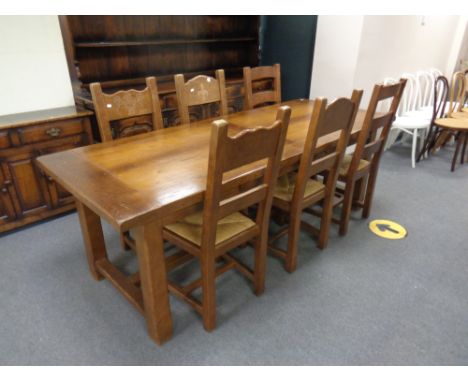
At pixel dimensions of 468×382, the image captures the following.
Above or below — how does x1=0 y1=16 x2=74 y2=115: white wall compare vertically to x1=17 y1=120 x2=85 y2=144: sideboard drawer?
above

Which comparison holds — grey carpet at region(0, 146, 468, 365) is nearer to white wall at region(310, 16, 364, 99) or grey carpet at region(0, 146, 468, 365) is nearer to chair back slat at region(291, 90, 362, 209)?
chair back slat at region(291, 90, 362, 209)

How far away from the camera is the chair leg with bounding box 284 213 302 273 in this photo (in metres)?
1.88

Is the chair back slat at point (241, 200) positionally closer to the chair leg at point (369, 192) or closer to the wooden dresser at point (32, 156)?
the chair leg at point (369, 192)

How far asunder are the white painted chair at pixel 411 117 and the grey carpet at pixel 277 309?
1.38 m

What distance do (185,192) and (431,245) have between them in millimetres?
1840

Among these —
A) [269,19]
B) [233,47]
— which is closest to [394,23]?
[269,19]

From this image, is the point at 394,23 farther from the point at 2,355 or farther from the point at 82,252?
the point at 2,355

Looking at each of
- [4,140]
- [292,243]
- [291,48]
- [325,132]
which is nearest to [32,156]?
[4,140]

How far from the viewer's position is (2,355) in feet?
4.93

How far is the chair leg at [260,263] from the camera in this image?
5.58 feet

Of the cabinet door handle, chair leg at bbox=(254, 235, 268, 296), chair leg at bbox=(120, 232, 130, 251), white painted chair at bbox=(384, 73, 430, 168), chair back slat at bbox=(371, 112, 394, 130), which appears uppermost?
chair back slat at bbox=(371, 112, 394, 130)

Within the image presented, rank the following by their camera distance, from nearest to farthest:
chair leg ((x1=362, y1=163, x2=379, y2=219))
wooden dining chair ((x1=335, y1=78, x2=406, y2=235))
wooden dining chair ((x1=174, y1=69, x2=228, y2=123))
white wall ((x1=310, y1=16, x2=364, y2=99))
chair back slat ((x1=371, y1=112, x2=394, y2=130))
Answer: wooden dining chair ((x1=335, y1=78, x2=406, y2=235))
chair back slat ((x1=371, y1=112, x2=394, y2=130))
wooden dining chair ((x1=174, y1=69, x2=228, y2=123))
chair leg ((x1=362, y1=163, x2=379, y2=219))
white wall ((x1=310, y1=16, x2=364, y2=99))

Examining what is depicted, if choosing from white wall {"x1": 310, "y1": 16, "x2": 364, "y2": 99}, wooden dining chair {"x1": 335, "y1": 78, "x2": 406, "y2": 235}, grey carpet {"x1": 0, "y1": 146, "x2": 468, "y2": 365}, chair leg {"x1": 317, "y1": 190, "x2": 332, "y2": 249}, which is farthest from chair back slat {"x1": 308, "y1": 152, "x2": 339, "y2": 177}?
white wall {"x1": 310, "y1": 16, "x2": 364, "y2": 99}

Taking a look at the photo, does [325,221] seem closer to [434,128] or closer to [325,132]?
[325,132]
